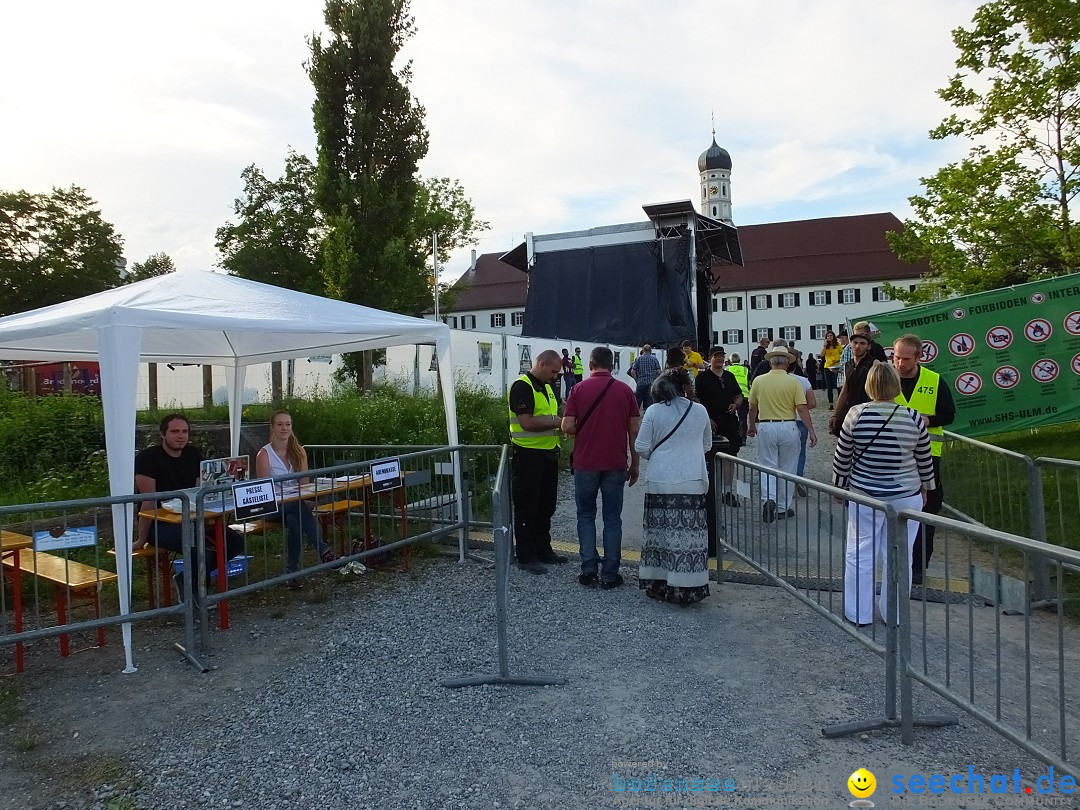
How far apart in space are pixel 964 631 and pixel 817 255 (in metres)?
71.6

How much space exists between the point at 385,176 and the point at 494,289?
5969 centimetres

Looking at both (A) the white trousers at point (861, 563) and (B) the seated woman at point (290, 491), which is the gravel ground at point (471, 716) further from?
(B) the seated woman at point (290, 491)

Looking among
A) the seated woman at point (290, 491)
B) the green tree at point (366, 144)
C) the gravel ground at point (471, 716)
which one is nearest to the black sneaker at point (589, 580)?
the gravel ground at point (471, 716)

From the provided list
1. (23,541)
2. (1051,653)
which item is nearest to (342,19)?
(23,541)

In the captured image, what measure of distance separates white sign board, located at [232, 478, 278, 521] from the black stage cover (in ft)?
71.6

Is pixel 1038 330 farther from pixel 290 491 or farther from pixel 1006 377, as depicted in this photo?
pixel 290 491

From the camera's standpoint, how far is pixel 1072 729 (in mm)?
2613

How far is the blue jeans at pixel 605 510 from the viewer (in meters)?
5.73

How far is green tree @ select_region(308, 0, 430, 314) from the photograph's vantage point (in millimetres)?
16609

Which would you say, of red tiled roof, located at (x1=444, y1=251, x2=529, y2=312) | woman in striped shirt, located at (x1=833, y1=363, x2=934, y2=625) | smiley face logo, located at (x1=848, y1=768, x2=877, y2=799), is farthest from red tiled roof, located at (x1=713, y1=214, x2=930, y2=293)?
smiley face logo, located at (x1=848, y1=768, x2=877, y2=799)

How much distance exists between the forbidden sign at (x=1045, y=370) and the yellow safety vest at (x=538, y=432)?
642 cm

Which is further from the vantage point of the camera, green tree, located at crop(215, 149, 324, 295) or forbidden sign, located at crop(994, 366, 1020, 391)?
green tree, located at crop(215, 149, 324, 295)

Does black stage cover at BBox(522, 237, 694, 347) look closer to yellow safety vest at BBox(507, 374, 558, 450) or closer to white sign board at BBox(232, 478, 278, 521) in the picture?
yellow safety vest at BBox(507, 374, 558, 450)

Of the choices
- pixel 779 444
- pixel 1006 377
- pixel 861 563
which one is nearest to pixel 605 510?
pixel 861 563
